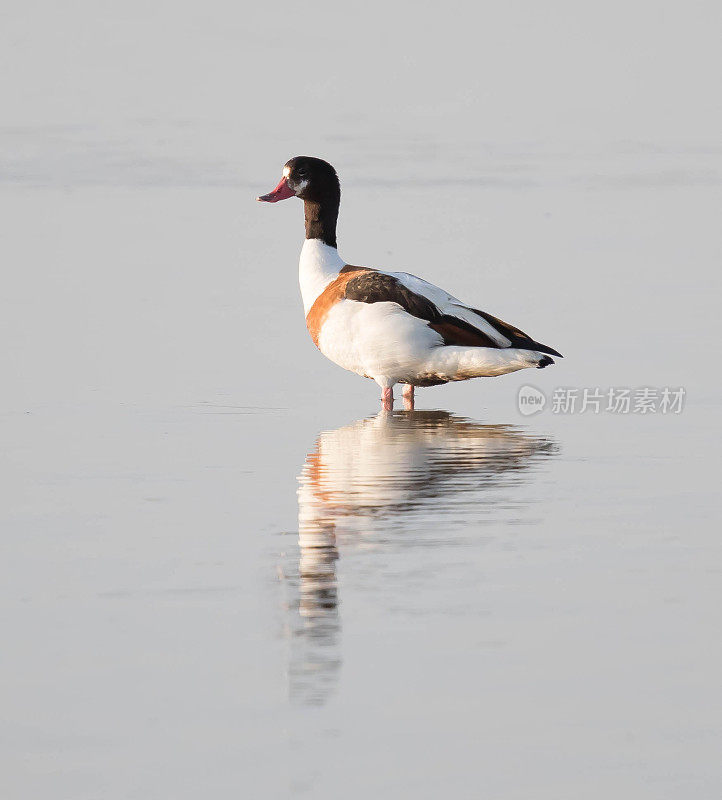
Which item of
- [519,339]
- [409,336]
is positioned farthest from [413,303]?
[519,339]

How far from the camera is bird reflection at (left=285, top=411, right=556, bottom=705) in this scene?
15.9 feet

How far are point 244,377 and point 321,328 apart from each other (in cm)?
69

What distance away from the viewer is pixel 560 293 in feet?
45.5

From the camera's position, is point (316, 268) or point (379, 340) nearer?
point (379, 340)

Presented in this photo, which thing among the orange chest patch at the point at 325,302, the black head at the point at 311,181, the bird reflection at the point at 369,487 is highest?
the black head at the point at 311,181

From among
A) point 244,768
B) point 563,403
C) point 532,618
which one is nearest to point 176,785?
point 244,768

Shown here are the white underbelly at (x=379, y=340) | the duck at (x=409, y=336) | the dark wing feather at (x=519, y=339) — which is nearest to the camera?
the dark wing feather at (x=519, y=339)

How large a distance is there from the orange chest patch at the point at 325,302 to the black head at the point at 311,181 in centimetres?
109

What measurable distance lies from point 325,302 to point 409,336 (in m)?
0.78

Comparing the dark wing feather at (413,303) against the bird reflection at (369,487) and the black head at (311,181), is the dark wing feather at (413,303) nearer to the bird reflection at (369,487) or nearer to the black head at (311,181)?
the bird reflection at (369,487)

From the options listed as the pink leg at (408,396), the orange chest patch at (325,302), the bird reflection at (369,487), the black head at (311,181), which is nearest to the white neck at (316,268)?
the orange chest patch at (325,302)

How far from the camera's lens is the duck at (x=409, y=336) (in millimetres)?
9703

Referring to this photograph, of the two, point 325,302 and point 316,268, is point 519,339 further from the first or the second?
point 316,268

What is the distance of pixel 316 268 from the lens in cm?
1096
